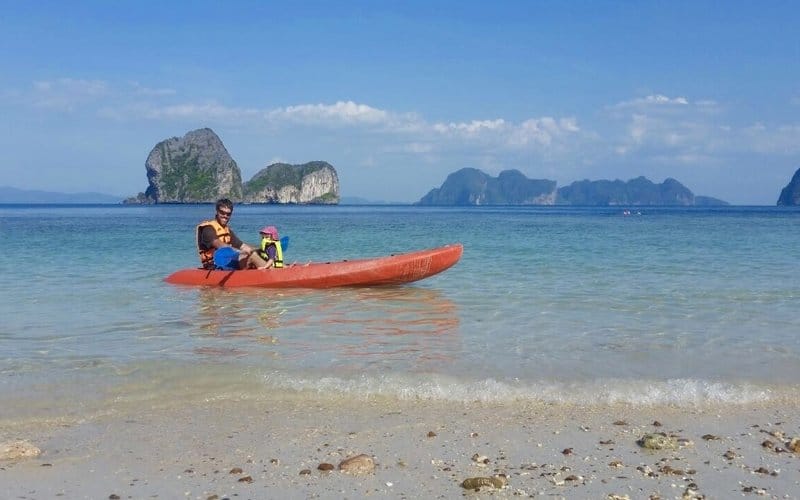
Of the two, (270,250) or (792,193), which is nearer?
(270,250)

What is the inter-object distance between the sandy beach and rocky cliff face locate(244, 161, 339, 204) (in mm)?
163460

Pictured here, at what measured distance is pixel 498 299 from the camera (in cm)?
1062

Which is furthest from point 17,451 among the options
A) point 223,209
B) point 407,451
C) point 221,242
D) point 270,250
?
point 221,242

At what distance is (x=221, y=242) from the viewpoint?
484 inches

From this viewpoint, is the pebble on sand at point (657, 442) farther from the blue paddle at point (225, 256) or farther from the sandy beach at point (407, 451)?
the blue paddle at point (225, 256)

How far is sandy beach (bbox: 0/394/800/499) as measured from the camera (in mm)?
3549

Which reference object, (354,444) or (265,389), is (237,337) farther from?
→ (354,444)

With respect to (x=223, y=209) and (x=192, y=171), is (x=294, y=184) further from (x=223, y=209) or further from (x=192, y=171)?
(x=223, y=209)

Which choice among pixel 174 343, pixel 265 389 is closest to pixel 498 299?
pixel 174 343

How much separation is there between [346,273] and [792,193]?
191540mm

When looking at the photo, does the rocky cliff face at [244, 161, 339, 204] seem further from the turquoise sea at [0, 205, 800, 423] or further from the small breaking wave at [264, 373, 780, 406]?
the small breaking wave at [264, 373, 780, 406]

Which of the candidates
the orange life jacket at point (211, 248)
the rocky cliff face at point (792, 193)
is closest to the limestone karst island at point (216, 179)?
the rocky cliff face at point (792, 193)

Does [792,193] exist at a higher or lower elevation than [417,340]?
higher

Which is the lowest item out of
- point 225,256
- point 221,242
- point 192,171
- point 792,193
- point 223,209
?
point 225,256
